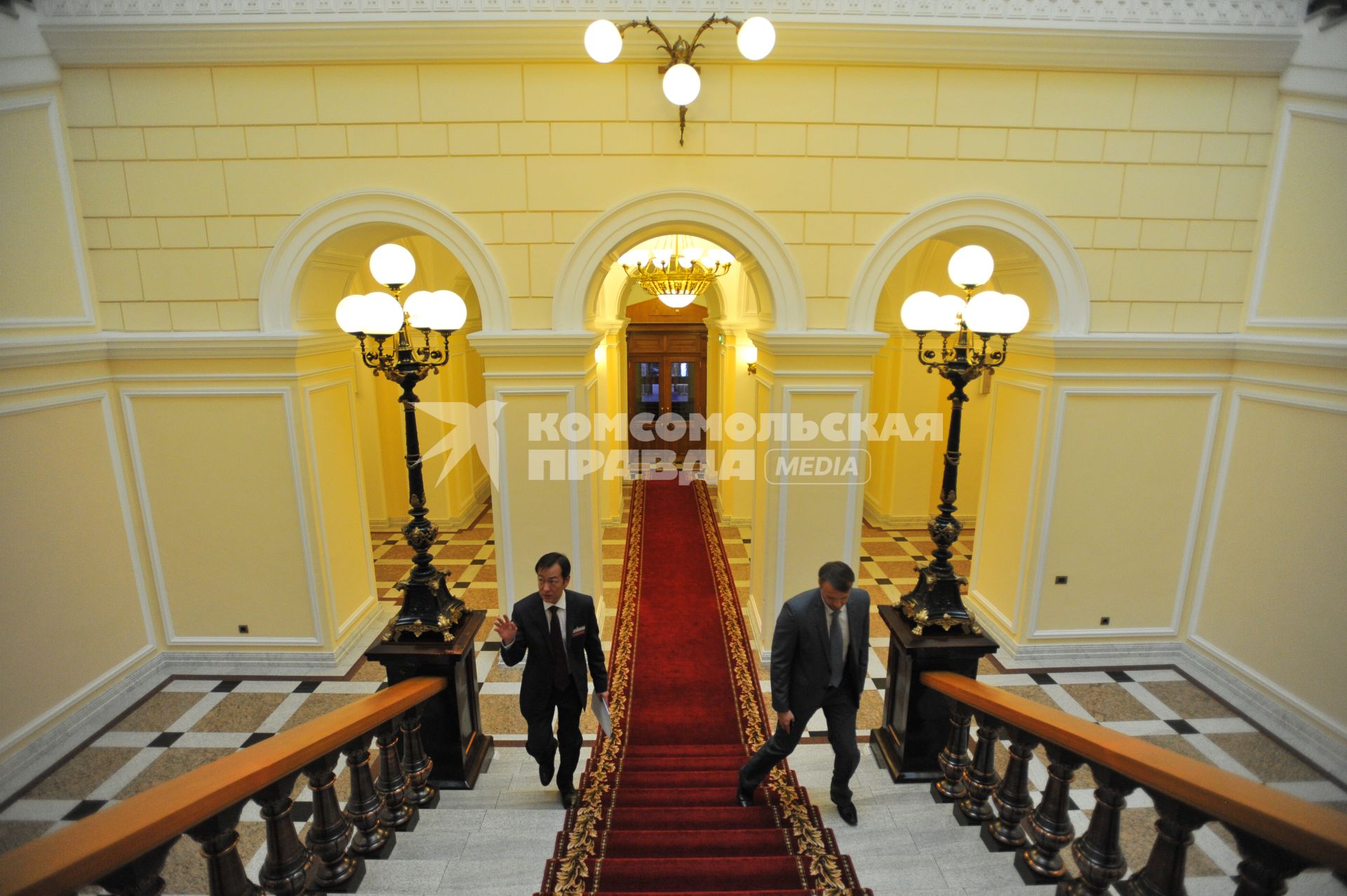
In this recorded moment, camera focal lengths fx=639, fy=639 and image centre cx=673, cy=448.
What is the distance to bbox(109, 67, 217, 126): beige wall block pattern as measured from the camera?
200 inches

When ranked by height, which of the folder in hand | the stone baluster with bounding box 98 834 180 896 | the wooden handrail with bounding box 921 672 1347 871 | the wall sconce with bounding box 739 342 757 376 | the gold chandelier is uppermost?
the gold chandelier

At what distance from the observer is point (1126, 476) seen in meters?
5.96

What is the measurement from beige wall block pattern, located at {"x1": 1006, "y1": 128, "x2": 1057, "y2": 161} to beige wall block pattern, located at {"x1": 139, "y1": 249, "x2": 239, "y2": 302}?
21.7 feet

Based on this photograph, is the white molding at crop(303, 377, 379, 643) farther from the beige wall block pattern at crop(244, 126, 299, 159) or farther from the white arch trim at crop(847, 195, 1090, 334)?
the white arch trim at crop(847, 195, 1090, 334)

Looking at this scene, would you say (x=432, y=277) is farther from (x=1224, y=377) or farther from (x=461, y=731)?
(x=1224, y=377)

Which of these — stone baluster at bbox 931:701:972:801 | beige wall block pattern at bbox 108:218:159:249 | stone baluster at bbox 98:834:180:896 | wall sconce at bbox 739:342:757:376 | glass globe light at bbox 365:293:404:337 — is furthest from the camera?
wall sconce at bbox 739:342:757:376

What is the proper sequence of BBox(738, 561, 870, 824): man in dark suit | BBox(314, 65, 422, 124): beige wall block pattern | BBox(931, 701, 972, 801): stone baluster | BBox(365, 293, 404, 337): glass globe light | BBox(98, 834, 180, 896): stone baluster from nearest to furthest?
BBox(98, 834, 180, 896): stone baluster < BBox(931, 701, 972, 801): stone baluster < BBox(738, 561, 870, 824): man in dark suit < BBox(365, 293, 404, 337): glass globe light < BBox(314, 65, 422, 124): beige wall block pattern

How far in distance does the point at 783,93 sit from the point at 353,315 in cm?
377

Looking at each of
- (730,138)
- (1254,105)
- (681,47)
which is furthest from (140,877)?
(1254,105)

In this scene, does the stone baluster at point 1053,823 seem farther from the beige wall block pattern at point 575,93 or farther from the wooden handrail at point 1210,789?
the beige wall block pattern at point 575,93

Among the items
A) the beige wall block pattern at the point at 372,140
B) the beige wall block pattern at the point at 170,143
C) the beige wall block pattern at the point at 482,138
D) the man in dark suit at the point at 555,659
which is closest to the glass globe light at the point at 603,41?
the beige wall block pattern at the point at 482,138

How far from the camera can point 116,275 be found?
17.7ft

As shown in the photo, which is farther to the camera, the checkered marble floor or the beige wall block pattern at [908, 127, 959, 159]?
the beige wall block pattern at [908, 127, 959, 159]

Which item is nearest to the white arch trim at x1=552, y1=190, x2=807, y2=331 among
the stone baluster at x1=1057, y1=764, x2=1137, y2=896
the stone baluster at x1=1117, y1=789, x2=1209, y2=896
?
the stone baluster at x1=1057, y1=764, x2=1137, y2=896
